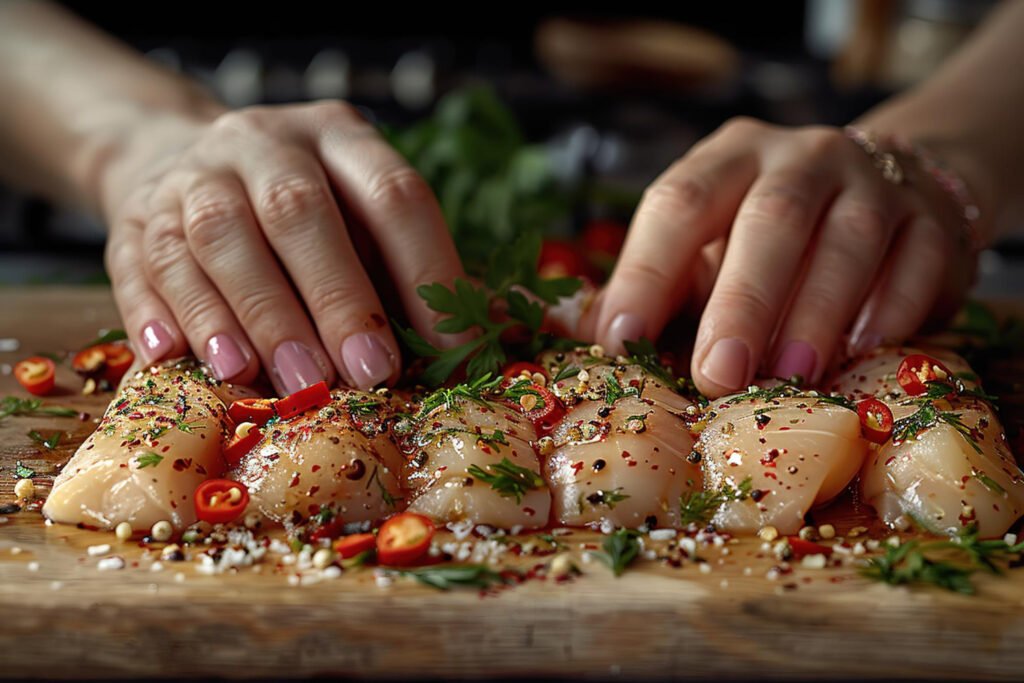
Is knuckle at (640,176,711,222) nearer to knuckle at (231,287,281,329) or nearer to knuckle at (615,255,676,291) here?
knuckle at (615,255,676,291)

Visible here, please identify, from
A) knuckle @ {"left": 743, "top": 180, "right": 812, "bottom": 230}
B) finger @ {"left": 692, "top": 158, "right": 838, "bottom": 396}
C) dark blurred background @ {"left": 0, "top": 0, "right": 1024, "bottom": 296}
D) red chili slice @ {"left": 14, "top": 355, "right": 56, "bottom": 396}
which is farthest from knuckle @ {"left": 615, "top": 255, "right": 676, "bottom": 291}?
dark blurred background @ {"left": 0, "top": 0, "right": 1024, "bottom": 296}

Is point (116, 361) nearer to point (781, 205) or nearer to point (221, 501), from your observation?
point (221, 501)

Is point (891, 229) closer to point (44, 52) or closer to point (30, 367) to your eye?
point (30, 367)

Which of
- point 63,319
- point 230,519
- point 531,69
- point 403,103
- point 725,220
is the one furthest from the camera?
point 531,69

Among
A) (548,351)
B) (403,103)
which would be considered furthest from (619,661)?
(403,103)

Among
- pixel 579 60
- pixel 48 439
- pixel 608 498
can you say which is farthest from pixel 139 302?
pixel 579 60

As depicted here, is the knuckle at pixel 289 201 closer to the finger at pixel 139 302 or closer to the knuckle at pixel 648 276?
the finger at pixel 139 302

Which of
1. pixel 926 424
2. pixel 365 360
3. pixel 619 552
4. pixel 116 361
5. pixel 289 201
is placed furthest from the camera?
pixel 116 361
